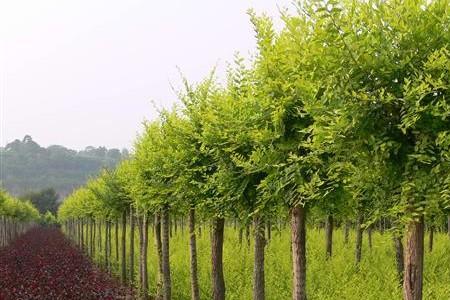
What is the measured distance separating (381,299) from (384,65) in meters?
8.29

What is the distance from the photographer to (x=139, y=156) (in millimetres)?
13727

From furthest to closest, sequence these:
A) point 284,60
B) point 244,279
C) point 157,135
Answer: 1. point 244,279
2. point 157,135
3. point 284,60

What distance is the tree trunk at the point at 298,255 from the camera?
25.9 ft

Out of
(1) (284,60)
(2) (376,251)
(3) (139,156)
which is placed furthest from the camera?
(2) (376,251)

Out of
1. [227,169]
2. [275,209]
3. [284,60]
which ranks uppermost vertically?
[284,60]

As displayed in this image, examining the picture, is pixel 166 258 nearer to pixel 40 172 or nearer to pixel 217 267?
pixel 217 267

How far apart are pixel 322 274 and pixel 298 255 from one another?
8.13 metres

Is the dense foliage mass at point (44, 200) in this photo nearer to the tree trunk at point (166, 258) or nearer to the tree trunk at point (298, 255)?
the tree trunk at point (166, 258)

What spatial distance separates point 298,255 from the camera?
26.2ft

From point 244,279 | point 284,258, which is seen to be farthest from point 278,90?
point 284,258

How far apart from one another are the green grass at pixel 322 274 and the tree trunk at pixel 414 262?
607 cm

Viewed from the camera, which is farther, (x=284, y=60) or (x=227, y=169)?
(x=227, y=169)

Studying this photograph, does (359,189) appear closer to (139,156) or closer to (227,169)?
(227,169)

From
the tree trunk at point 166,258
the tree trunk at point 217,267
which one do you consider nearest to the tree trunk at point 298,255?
the tree trunk at point 217,267
